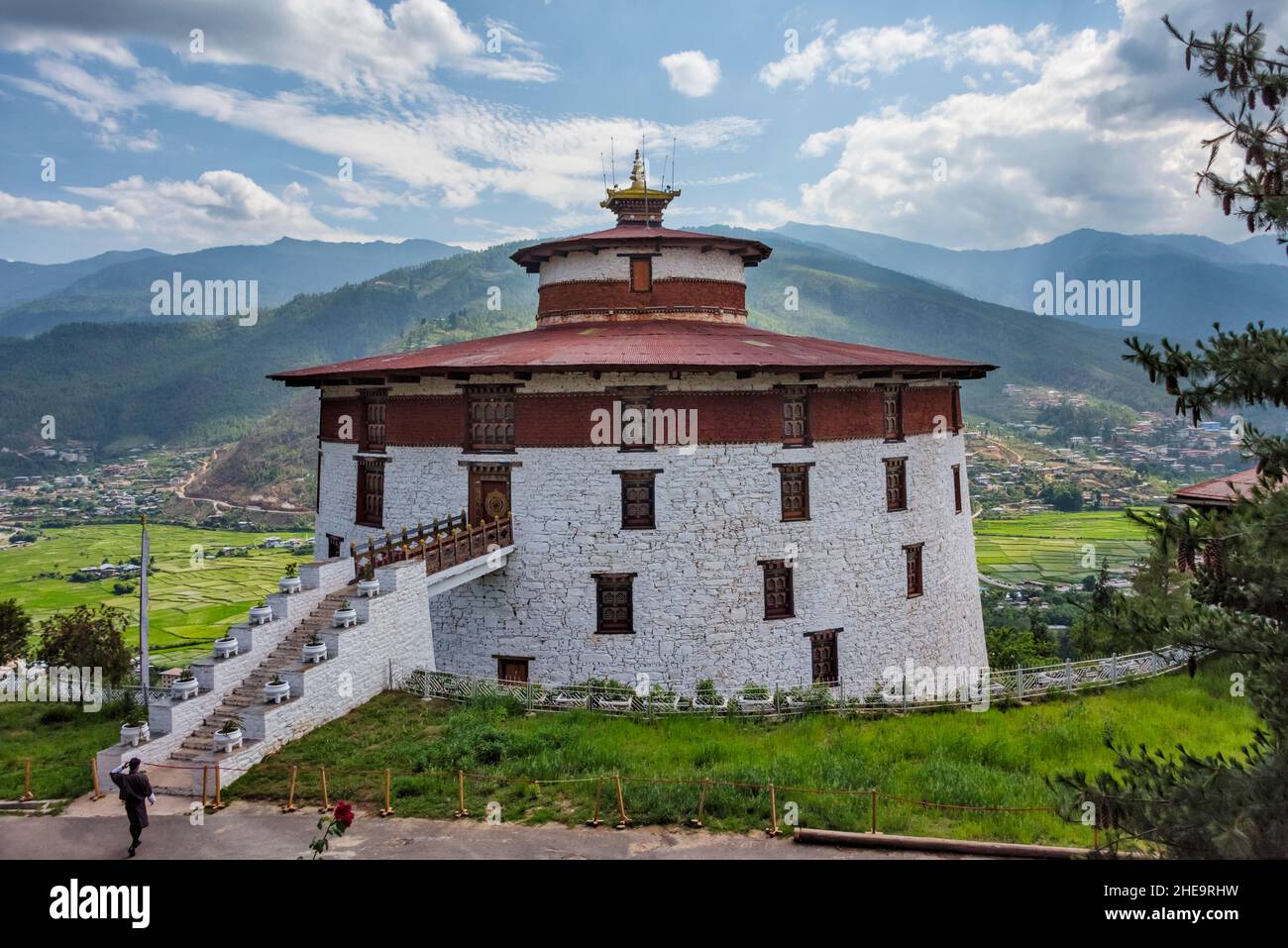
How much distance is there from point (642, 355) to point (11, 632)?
961 inches

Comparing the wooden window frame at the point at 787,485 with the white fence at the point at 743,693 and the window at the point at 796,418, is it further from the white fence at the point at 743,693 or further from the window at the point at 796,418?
the white fence at the point at 743,693

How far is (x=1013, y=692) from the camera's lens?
22.4 m

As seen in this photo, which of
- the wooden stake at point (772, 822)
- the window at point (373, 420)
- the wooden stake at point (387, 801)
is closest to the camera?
the wooden stake at point (772, 822)

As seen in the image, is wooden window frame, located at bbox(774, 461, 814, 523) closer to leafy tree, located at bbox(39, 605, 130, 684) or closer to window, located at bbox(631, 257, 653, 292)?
window, located at bbox(631, 257, 653, 292)

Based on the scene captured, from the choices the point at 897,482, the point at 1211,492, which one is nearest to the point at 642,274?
the point at 897,482

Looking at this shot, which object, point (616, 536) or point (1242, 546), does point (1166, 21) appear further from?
point (616, 536)

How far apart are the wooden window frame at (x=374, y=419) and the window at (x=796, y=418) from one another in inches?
472

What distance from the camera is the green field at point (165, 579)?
262ft

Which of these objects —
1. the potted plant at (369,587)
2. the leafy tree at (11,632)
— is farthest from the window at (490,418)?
the leafy tree at (11,632)

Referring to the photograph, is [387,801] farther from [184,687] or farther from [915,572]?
[915,572]

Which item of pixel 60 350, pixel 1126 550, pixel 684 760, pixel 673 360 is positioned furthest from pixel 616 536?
pixel 60 350

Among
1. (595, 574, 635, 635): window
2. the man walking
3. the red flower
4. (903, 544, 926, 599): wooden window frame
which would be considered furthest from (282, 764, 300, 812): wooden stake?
(903, 544, 926, 599): wooden window frame

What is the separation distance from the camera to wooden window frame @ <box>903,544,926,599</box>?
26750 millimetres

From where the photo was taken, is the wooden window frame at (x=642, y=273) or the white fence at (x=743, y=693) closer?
the white fence at (x=743, y=693)
